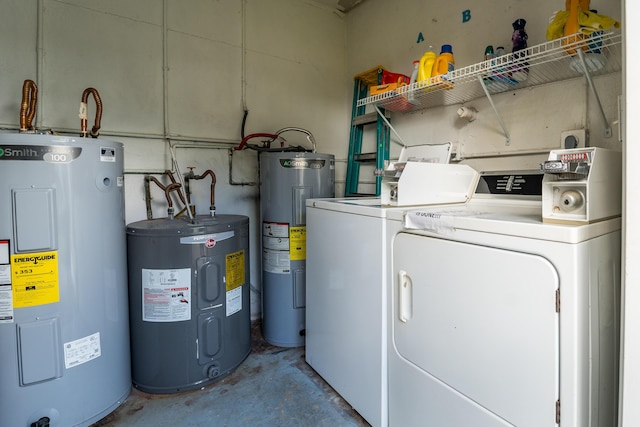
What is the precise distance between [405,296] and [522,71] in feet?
4.13

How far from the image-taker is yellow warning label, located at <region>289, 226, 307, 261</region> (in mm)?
2230

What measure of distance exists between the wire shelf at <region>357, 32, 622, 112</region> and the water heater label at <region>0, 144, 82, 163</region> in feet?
5.37

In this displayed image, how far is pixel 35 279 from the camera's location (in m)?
1.37

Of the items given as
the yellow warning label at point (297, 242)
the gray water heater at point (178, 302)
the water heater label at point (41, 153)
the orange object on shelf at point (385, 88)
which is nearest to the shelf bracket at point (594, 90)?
the orange object on shelf at point (385, 88)

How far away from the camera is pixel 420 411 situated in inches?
49.9

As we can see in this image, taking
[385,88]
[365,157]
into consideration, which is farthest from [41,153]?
[365,157]

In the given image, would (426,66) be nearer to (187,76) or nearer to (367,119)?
(367,119)

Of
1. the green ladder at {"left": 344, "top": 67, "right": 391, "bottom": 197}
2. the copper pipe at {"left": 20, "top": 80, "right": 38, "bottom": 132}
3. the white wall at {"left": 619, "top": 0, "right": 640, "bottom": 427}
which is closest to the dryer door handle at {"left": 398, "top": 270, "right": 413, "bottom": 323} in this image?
the white wall at {"left": 619, "top": 0, "right": 640, "bottom": 427}

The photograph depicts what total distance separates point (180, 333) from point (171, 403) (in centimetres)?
36

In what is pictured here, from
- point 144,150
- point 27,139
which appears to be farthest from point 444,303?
point 144,150

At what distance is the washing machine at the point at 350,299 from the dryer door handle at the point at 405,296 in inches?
3.6

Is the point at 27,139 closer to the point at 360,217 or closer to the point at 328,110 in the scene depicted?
the point at 360,217

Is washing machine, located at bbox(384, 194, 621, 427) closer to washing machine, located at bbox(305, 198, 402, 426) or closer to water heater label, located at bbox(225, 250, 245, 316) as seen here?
washing machine, located at bbox(305, 198, 402, 426)

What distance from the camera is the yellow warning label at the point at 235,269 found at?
1.89 meters
